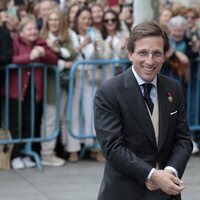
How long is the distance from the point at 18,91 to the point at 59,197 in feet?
5.19

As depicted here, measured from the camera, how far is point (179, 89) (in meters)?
3.42

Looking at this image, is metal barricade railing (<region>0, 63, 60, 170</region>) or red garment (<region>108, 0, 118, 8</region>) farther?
red garment (<region>108, 0, 118, 8</region>)

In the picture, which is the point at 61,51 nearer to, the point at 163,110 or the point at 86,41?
the point at 86,41

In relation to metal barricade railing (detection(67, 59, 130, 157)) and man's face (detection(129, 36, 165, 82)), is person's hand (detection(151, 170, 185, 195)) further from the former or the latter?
metal barricade railing (detection(67, 59, 130, 157))

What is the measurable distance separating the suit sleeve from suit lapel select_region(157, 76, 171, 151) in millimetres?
181

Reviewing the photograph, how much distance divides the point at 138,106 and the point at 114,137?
0.20 meters

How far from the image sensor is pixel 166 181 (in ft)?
10.1

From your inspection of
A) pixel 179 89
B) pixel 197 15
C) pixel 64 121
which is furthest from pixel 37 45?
pixel 179 89

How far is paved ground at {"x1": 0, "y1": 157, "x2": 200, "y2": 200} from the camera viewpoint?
6246 mm

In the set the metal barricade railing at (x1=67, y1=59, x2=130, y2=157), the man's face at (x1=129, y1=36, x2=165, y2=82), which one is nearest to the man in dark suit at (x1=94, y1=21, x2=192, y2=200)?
the man's face at (x1=129, y1=36, x2=165, y2=82)

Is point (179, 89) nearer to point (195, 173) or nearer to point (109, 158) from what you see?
point (109, 158)

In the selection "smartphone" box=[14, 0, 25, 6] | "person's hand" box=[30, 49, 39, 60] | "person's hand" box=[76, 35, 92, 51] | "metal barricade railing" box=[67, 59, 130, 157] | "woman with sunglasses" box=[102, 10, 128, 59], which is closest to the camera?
"person's hand" box=[30, 49, 39, 60]

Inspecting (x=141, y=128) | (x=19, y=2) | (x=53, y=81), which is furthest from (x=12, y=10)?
(x=141, y=128)

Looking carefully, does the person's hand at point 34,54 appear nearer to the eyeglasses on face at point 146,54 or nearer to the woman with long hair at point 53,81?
the woman with long hair at point 53,81
